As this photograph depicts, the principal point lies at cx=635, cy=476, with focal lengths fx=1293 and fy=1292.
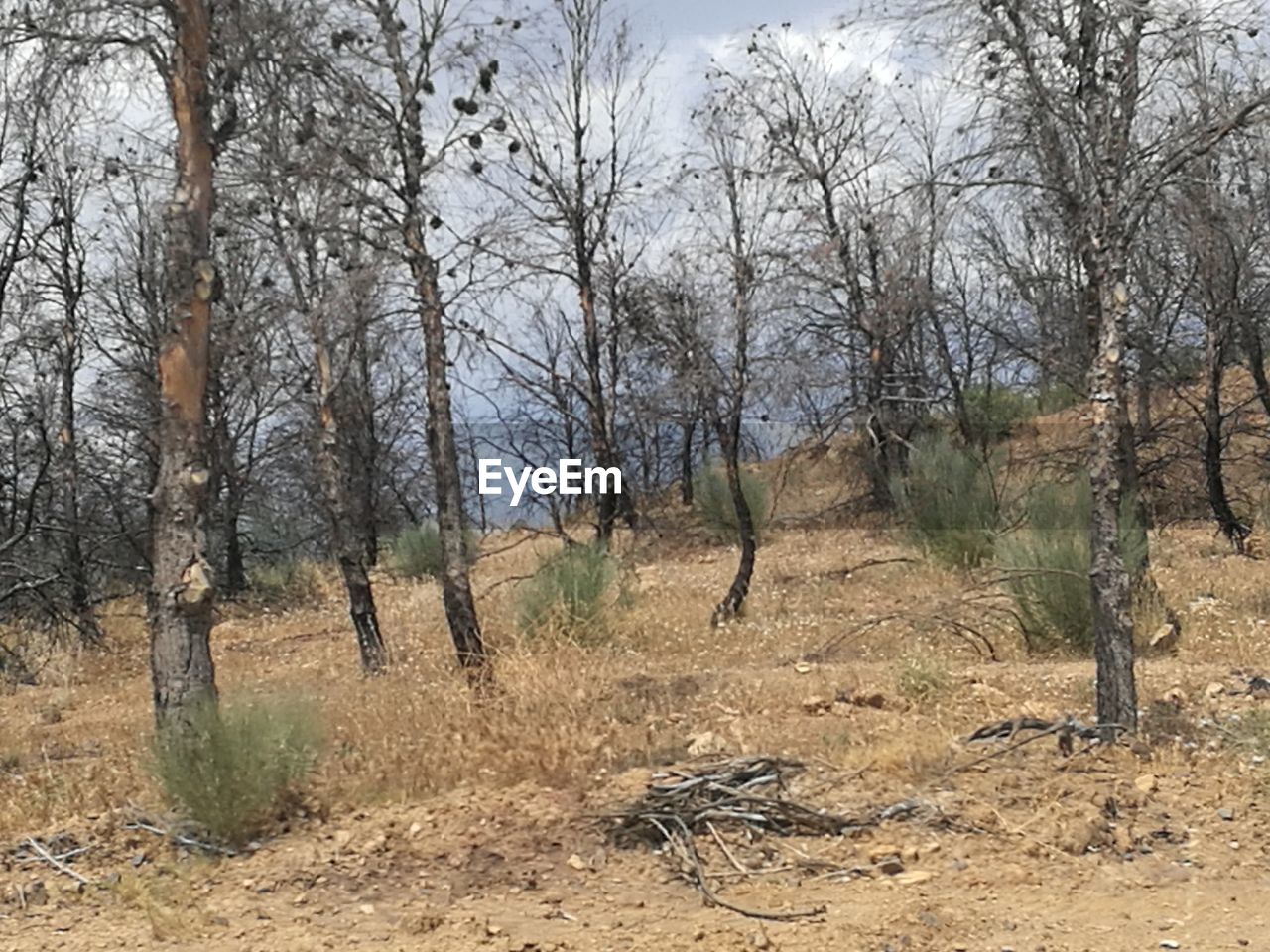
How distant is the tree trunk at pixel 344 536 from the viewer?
11766 mm

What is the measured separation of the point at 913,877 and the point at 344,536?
8.29 meters

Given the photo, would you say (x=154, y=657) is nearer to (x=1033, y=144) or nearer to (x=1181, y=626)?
(x=1033, y=144)

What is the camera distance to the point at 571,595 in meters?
11.0

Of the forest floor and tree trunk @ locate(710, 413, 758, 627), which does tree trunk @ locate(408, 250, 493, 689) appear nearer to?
the forest floor

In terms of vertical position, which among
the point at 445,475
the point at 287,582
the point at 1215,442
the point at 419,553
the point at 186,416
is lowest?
the point at 287,582

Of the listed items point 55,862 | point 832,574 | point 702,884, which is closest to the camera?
point 702,884

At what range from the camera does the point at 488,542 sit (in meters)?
23.3

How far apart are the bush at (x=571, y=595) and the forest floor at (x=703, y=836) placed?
129 centimetres

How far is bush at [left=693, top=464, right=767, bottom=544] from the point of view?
66.8 feet

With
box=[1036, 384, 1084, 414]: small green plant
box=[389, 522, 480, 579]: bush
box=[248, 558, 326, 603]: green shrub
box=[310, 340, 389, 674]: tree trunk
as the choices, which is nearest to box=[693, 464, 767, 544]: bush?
box=[389, 522, 480, 579]: bush

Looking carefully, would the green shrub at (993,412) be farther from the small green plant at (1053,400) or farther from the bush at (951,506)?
Answer: the bush at (951,506)

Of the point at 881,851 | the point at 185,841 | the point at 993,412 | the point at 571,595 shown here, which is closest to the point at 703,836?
the point at 881,851

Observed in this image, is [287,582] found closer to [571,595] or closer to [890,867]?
[571,595]

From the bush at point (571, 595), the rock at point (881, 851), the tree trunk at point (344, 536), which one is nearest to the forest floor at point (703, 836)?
the rock at point (881, 851)
